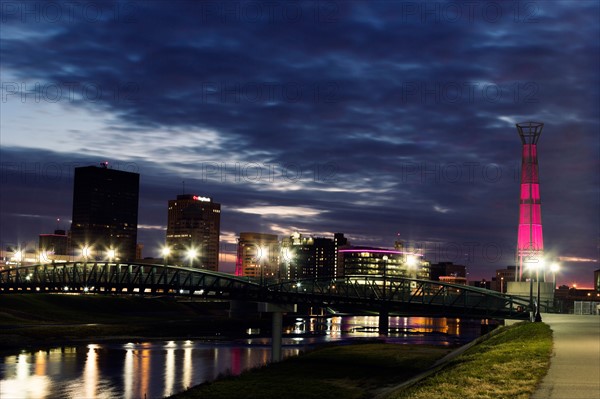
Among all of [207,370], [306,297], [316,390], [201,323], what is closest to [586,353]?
[316,390]

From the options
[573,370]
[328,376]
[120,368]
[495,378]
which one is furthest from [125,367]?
A: [573,370]

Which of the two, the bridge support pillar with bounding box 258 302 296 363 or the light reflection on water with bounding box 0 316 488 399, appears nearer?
the light reflection on water with bounding box 0 316 488 399

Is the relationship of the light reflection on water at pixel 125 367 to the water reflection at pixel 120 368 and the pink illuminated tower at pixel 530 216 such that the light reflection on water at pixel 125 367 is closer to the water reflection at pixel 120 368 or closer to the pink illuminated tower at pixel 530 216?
the water reflection at pixel 120 368

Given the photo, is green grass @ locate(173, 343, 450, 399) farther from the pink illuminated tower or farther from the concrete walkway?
the pink illuminated tower

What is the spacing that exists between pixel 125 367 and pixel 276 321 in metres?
22.7

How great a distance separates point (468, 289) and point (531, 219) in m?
14.1

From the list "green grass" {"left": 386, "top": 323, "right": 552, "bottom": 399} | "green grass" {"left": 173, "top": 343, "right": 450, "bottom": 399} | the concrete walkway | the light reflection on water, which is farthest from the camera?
the light reflection on water

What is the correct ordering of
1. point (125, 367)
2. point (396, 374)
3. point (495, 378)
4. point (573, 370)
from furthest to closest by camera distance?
point (125, 367) < point (396, 374) < point (573, 370) < point (495, 378)

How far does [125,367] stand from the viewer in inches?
3012

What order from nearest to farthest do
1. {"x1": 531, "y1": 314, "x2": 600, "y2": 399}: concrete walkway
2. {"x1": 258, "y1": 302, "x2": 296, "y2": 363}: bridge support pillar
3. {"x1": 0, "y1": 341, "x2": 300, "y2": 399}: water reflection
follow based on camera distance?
{"x1": 531, "y1": 314, "x2": 600, "y2": 399}: concrete walkway, {"x1": 0, "y1": 341, "x2": 300, "y2": 399}: water reflection, {"x1": 258, "y1": 302, "x2": 296, "y2": 363}: bridge support pillar

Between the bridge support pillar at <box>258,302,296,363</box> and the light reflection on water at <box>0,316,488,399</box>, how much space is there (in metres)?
2.00

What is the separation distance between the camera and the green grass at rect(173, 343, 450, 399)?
139 feet

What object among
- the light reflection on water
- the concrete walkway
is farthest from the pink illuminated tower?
the concrete walkway

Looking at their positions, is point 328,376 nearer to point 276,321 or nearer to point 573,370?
point 573,370
